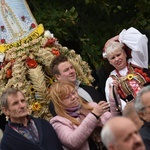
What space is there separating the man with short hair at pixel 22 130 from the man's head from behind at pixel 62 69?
73 centimetres

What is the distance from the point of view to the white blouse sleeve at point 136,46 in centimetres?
637

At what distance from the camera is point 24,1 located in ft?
23.3

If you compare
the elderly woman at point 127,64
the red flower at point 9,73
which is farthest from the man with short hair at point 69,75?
the red flower at point 9,73

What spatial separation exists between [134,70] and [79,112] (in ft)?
2.93

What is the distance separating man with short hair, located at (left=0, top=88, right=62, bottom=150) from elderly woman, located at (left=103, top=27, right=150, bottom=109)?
889mm

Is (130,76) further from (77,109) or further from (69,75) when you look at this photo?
(77,109)

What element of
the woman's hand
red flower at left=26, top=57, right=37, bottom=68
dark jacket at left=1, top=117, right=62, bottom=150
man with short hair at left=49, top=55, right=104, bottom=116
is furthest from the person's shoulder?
red flower at left=26, top=57, right=37, bottom=68

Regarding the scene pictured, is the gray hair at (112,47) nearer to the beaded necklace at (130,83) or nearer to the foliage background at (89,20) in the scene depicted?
the beaded necklace at (130,83)

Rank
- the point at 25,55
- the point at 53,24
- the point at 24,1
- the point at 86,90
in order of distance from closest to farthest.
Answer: the point at 86,90, the point at 25,55, the point at 24,1, the point at 53,24

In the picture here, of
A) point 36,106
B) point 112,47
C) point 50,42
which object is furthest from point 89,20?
point 36,106

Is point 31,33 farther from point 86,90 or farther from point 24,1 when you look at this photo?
point 86,90

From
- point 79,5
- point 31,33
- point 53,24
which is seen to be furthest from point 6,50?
point 79,5

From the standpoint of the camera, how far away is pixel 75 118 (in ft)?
18.5

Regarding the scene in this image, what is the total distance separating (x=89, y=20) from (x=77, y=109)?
2543 mm
